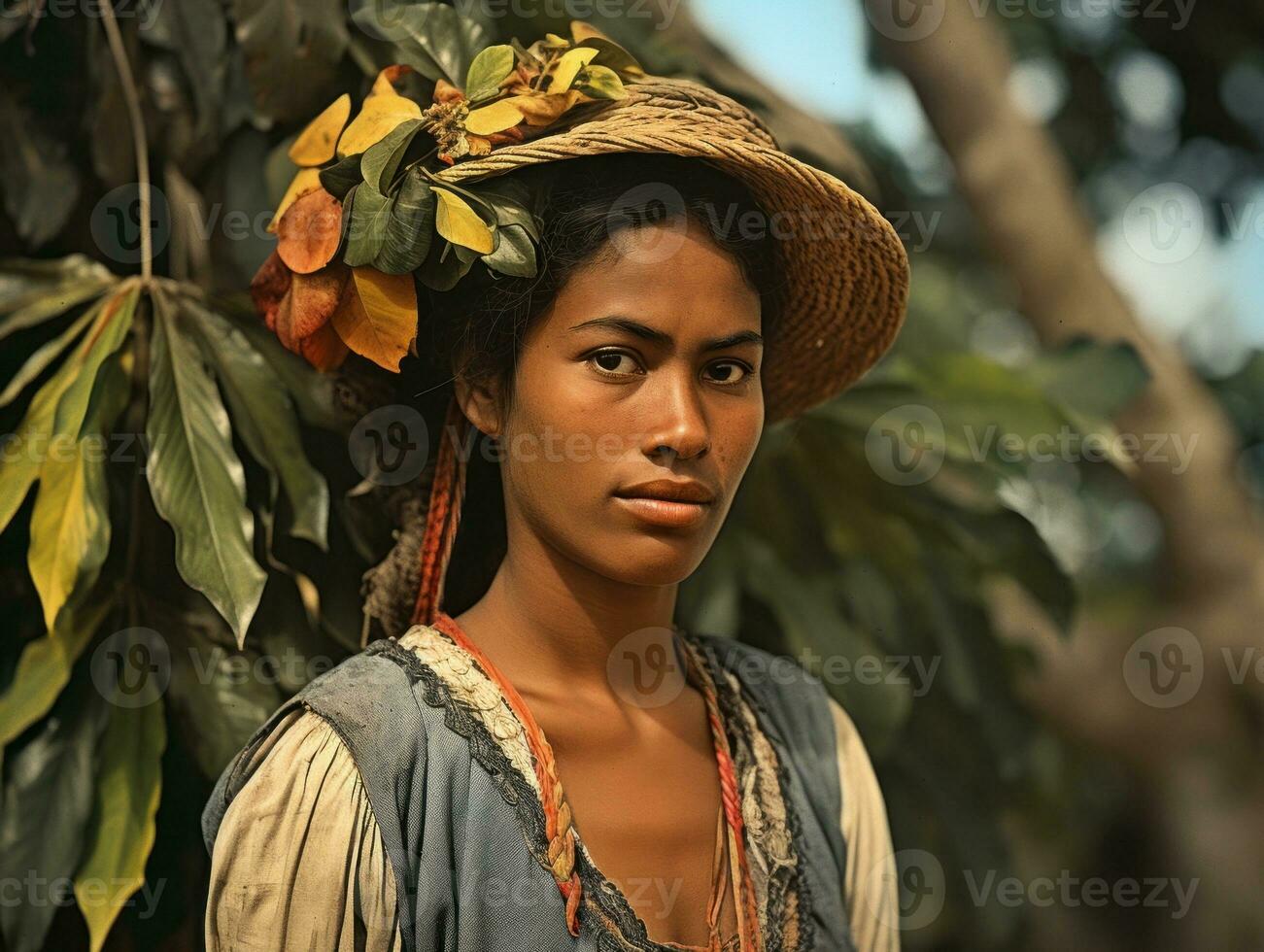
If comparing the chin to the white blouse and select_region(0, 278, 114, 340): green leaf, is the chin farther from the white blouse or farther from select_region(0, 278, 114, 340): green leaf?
select_region(0, 278, 114, 340): green leaf

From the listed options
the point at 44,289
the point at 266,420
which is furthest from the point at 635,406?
the point at 44,289

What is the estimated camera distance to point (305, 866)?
81cm

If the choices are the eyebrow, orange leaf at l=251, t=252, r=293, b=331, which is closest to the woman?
the eyebrow

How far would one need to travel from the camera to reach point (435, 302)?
3.18 feet

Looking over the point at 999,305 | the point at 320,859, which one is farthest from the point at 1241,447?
the point at 320,859

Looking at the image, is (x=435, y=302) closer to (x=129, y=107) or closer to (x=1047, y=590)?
(x=129, y=107)

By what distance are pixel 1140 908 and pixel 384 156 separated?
250 centimetres

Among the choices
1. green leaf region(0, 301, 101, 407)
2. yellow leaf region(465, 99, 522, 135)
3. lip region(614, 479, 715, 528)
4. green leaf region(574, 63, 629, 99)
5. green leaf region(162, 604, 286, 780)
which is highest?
green leaf region(574, 63, 629, 99)

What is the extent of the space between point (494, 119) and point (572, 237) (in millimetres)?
95

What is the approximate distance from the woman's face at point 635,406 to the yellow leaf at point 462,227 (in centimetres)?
7

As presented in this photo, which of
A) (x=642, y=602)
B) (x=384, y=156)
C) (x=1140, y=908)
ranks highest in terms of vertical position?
(x=384, y=156)

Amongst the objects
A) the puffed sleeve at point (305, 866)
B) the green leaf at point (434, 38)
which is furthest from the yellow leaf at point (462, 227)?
the puffed sleeve at point (305, 866)

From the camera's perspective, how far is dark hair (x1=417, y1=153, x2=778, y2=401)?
0.91 meters

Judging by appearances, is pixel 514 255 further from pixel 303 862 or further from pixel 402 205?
pixel 303 862
